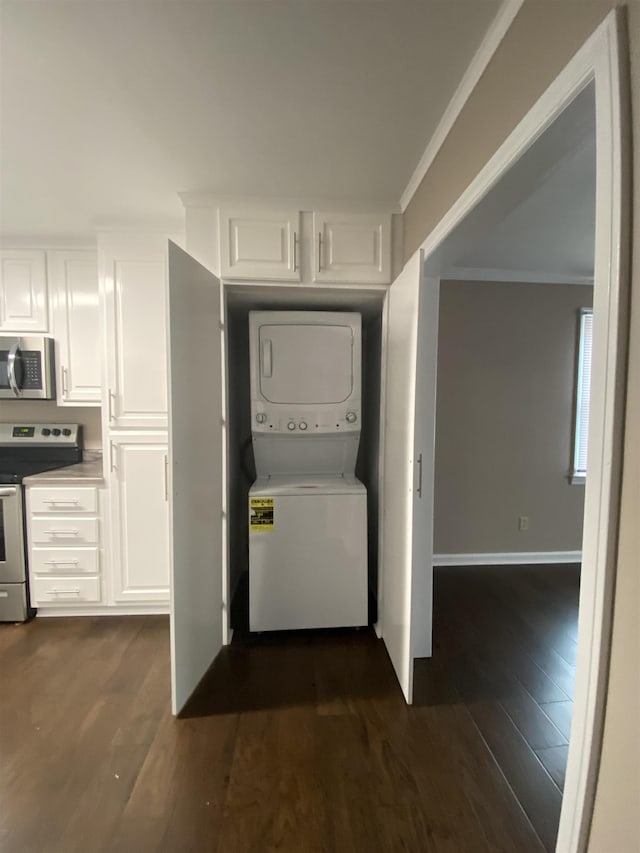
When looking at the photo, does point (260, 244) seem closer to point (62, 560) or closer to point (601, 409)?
point (601, 409)

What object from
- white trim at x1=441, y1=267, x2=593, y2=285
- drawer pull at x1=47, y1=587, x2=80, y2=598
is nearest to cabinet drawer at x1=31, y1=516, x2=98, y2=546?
drawer pull at x1=47, y1=587, x2=80, y2=598

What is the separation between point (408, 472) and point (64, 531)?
79.4 inches

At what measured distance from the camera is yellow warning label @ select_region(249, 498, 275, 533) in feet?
6.38

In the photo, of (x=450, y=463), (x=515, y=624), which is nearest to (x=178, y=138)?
(x=450, y=463)

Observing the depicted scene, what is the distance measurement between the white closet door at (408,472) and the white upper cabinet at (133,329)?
132 cm

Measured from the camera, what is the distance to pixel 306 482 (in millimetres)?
2086

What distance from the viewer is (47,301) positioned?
7.63 feet

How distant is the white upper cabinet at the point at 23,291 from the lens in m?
2.29

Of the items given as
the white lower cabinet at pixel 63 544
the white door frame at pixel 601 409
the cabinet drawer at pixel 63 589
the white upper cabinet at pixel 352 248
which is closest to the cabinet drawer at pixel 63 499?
the white lower cabinet at pixel 63 544

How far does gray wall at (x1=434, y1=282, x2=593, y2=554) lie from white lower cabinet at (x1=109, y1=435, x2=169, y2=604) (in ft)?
6.56

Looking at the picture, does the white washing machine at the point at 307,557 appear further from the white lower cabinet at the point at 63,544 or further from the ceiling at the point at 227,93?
the ceiling at the point at 227,93

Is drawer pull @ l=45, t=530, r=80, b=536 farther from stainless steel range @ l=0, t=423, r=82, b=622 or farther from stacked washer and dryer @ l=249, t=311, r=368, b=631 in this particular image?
stacked washer and dryer @ l=249, t=311, r=368, b=631

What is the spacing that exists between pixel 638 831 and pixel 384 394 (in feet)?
5.29

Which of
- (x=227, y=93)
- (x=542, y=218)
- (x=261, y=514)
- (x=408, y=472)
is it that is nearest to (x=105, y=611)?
(x=261, y=514)
